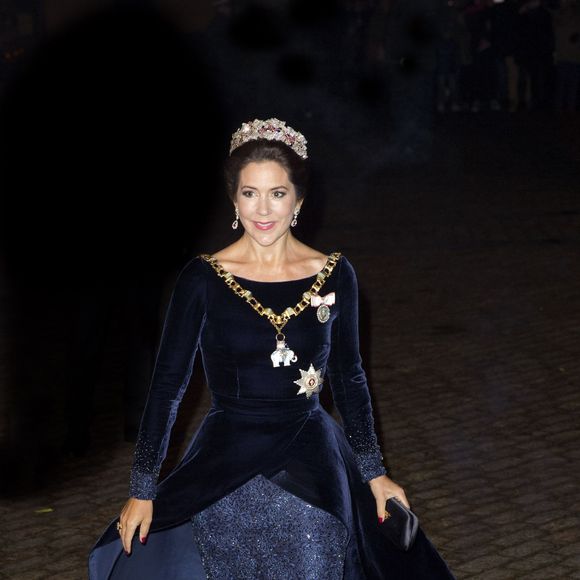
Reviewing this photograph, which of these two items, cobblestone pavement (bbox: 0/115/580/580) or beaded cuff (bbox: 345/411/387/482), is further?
cobblestone pavement (bbox: 0/115/580/580)

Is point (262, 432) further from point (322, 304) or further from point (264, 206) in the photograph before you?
point (264, 206)

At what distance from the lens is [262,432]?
4.27m

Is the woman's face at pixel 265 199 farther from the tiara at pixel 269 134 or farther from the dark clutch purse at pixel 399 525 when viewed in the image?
the dark clutch purse at pixel 399 525

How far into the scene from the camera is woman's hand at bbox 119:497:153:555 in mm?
4176

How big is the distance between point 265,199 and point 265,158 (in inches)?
5.0

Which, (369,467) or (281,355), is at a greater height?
(281,355)

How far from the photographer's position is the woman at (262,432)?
4.18 meters

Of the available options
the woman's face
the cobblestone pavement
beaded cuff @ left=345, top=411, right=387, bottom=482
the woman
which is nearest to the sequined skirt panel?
the woman

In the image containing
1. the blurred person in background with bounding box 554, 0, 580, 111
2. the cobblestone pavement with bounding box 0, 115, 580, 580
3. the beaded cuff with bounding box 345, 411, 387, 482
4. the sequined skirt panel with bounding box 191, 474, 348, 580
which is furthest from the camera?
the blurred person in background with bounding box 554, 0, 580, 111

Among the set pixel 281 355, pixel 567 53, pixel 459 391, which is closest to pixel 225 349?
pixel 281 355

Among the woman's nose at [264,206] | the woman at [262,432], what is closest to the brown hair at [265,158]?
the woman at [262,432]

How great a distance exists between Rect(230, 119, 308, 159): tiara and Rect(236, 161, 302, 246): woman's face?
0.27 ft

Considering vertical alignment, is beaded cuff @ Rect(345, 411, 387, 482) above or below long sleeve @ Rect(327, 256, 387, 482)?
below

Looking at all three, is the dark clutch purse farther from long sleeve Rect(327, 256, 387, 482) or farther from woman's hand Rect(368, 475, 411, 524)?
long sleeve Rect(327, 256, 387, 482)
